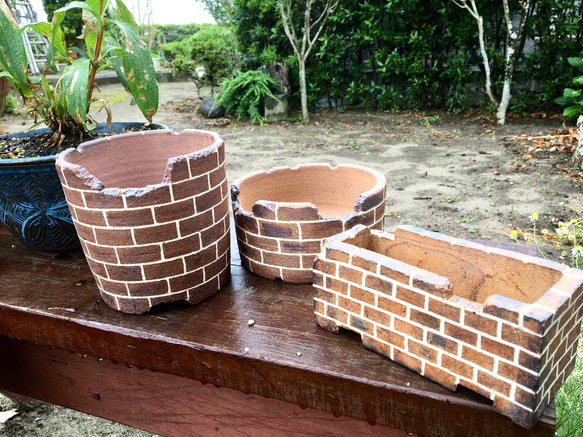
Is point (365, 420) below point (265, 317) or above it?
below

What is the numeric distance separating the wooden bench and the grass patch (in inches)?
29.1

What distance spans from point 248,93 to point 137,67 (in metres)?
5.68

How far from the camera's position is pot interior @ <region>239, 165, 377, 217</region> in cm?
140

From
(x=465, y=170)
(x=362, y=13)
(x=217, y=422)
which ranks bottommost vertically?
(x=465, y=170)

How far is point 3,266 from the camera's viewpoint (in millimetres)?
1445

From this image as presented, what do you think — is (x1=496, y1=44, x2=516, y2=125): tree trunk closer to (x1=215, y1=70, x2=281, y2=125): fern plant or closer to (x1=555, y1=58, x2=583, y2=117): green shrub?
(x1=555, y1=58, x2=583, y2=117): green shrub

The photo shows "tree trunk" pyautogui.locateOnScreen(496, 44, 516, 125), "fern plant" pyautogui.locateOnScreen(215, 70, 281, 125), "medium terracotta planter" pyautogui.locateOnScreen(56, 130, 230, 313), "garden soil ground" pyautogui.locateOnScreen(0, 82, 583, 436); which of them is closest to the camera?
"medium terracotta planter" pyautogui.locateOnScreen(56, 130, 230, 313)

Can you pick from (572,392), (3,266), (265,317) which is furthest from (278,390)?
(572,392)

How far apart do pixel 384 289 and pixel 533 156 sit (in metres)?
4.24

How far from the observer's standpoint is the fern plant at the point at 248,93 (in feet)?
21.8

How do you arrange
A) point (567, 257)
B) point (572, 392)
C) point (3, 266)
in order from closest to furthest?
point (3, 266) < point (572, 392) < point (567, 257)

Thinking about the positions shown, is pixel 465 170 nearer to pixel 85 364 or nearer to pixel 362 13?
pixel 362 13

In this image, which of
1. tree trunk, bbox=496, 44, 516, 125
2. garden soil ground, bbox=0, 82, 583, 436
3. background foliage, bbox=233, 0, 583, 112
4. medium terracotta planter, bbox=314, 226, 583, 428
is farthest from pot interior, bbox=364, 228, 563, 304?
background foliage, bbox=233, 0, 583, 112

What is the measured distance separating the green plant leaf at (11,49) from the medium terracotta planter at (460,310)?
95cm
